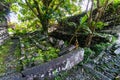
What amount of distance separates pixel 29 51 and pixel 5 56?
3.49 ft

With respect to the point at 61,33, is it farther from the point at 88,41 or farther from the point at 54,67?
the point at 54,67

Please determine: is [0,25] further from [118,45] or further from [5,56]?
[118,45]

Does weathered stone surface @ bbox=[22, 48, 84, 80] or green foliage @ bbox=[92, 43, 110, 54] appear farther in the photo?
green foliage @ bbox=[92, 43, 110, 54]

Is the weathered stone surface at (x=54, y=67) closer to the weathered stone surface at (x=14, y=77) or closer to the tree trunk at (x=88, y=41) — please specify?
the weathered stone surface at (x=14, y=77)

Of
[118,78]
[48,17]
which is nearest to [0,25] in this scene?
[48,17]

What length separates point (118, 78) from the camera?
19.3ft

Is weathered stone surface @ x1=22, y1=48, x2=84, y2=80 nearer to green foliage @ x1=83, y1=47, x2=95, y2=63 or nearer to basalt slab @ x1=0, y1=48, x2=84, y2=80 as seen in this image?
basalt slab @ x1=0, y1=48, x2=84, y2=80

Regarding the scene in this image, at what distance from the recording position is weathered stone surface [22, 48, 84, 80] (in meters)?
5.73

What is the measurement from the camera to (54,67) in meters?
6.18

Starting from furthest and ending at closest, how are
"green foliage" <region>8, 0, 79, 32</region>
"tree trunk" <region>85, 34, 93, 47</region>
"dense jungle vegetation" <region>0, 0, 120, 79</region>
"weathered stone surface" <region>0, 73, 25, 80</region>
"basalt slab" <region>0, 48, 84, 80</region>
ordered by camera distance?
1. "green foliage" <region>8, 0, 79, 32</region>
2. "tree trunk" <region>85, 34, 93, 47</region>
3. "dense jungle vegetation" <region>0, 0, 120, 79</region>
4. "basalt slab" <region>0, 48, 84, 80</region>
5. "weathered stone surface" <region>0, 73, 25, 80</region>

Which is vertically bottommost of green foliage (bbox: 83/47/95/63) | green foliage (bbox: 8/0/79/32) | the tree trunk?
green foliage (bbox: 83/47/95/63)

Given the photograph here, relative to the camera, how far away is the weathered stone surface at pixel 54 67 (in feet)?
18.8

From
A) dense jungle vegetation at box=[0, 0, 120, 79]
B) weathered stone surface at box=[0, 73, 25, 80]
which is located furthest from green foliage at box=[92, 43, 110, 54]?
weathered stone surface at box=[0, 73, 25, 80]

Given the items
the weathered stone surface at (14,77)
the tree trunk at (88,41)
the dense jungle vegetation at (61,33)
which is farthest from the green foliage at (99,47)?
the weathered stone surface at (14,77)
